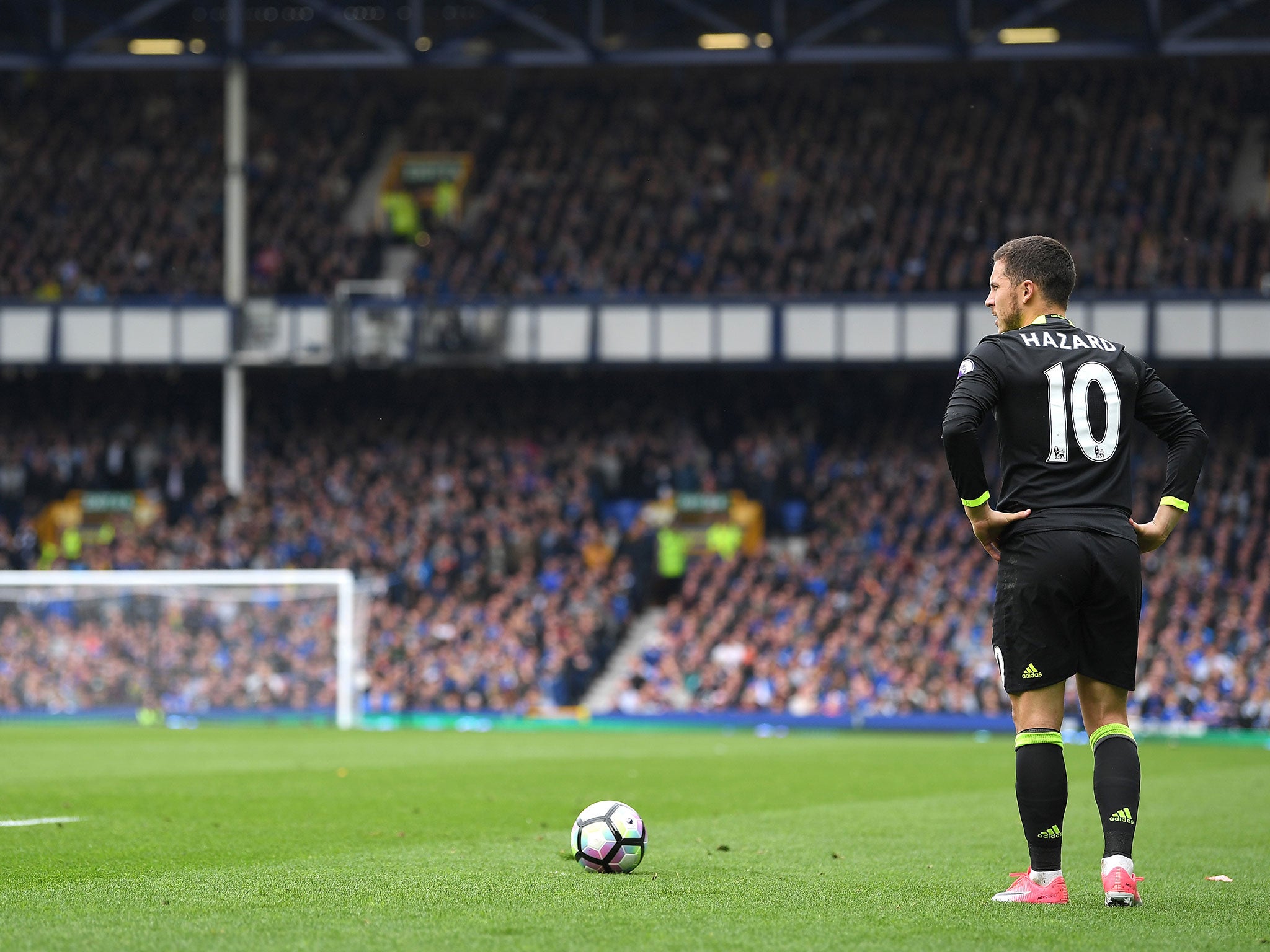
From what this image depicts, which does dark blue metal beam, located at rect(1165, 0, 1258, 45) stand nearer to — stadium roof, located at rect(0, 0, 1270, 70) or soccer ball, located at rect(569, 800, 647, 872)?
stadium roof, located at rect(0, 0, 1270, 70)

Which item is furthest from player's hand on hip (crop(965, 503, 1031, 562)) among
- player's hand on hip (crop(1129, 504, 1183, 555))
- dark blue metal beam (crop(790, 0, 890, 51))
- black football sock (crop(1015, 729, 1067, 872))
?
dark blue metal beam (crop(790, 0, 890, 51))

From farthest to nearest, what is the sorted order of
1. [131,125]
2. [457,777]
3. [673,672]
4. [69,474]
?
[131,125], [69,474], [673,672], [457,777]

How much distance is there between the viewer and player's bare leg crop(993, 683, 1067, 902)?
233 inches

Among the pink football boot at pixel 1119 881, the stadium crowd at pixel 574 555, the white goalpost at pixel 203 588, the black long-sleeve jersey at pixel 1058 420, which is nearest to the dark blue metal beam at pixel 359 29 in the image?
the stadium crowd at pixel 574 555

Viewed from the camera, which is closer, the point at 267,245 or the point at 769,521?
the point at 769,521

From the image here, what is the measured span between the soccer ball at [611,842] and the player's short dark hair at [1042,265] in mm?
2849

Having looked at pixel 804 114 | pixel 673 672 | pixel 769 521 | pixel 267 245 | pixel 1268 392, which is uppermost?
pixel 804 114

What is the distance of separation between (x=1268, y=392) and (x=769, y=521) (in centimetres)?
1115

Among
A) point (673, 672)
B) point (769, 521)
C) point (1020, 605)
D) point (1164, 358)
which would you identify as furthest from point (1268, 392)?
point (1020, 605)

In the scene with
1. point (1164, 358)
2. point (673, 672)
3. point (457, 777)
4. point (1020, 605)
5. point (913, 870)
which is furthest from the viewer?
point (1164, 358)

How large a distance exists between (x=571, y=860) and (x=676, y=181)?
3192 centimetres

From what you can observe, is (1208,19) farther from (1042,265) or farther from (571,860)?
(571,860)

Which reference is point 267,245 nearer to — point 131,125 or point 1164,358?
point 131,125

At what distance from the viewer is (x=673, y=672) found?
30750mm
